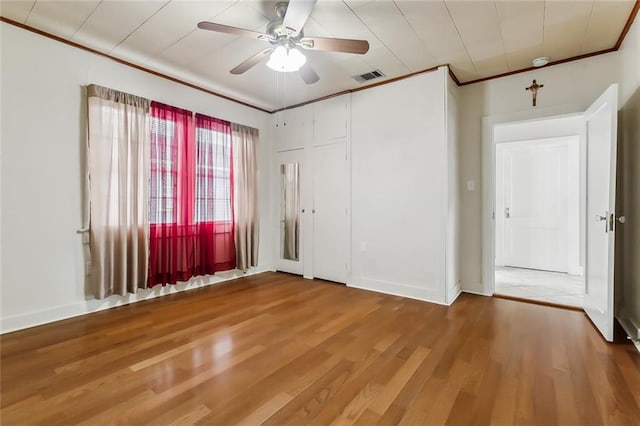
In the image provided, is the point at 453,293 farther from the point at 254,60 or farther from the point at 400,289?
the point at 254,60

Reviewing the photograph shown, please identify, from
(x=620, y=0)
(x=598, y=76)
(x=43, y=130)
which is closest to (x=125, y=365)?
(x=43, y=130)

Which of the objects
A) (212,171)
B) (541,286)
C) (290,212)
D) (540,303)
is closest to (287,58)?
(212,171)

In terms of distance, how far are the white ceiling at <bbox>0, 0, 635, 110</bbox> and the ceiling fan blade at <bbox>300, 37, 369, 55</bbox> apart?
29cm

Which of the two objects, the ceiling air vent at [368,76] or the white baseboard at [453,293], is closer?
the white baseboard at [453,293]

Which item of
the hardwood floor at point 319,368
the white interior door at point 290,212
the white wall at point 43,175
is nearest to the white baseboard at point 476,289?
the hardwood floor at point 319,368

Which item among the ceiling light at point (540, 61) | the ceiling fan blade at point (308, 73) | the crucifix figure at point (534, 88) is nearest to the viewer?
the ceiling fan blade at point (308, 73)

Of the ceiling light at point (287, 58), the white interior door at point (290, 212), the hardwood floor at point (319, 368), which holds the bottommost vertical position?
the hardwood floor at point (319, 368)

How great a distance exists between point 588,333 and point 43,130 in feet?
17.7

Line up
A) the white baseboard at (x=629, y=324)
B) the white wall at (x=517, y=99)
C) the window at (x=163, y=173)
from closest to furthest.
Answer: the white baseboard at (x=629, y=324) → the white wall at (x=517, y=99) → the window at (x=163, y=173)

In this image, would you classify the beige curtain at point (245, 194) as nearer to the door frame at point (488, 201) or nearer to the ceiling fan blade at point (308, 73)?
the ceiling fan blade at point (308, 73)

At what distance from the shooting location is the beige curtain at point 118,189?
3.06 meters

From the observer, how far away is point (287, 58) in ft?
8.30

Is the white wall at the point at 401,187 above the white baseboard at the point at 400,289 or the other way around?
above

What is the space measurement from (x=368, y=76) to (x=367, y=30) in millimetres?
1030
